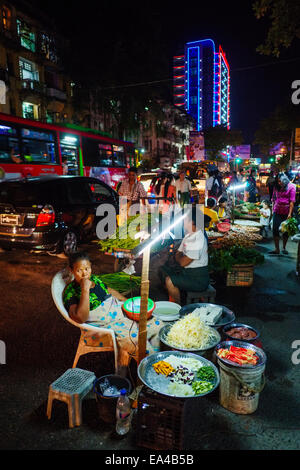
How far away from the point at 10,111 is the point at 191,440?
28816 millimetres

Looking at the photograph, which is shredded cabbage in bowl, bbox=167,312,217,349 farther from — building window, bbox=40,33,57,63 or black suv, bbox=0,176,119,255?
building window, bbox=40,33,57,63

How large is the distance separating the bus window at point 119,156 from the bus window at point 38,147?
17.5 ft

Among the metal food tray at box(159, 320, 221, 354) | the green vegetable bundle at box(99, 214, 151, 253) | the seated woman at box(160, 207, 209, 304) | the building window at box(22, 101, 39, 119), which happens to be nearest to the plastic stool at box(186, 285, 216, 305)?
the seated woman at box(160, 207, 209, 304)

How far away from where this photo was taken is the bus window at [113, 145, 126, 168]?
17977 mm

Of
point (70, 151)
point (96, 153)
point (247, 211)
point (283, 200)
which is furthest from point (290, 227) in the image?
point (96, 153)

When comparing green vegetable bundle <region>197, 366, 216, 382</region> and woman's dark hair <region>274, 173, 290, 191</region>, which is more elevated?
woman's dark hair <region>274, 173, 290, 191</region>

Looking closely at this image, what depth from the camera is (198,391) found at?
2.64 metres

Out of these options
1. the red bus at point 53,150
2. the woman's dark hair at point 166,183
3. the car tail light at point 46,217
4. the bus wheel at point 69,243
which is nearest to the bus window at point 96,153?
the red bus at point 53,150

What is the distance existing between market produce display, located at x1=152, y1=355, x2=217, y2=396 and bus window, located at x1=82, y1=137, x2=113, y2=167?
44.6 feet

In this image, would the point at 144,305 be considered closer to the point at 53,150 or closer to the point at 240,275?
the point at 240,275

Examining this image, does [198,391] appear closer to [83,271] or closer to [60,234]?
[83,271]

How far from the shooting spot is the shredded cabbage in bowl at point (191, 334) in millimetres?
3238

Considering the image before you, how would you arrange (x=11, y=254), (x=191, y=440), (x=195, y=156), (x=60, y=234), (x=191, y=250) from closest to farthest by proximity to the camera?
(x=191, y=440)
(x=191, y=250)
(x=60, y=234)
(x=11, y=254)
(x=195, y=156)
